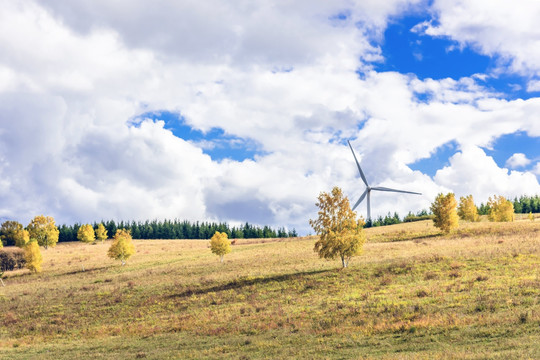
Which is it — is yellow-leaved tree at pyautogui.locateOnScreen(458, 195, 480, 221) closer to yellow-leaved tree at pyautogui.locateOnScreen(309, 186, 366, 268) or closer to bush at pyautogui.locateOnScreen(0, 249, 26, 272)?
yellow-leaved tree at pyautogui.locateOnScreen(309, 186, 366, 268)

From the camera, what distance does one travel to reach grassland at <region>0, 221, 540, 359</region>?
21.7m

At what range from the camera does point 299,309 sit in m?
34.5

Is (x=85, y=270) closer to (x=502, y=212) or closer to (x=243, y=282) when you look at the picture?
(x=243, y=282)

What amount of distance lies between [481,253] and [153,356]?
139ft

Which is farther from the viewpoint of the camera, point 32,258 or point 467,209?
point 467,209

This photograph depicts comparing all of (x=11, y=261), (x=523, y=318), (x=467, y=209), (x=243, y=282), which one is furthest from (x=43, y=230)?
(x=523, y=318)

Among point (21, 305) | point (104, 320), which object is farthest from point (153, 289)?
point (21, 305)

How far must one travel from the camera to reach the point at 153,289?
53.1 meters

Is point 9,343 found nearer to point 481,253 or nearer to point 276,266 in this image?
point 276,266

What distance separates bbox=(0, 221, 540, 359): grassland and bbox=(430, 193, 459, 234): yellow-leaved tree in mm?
19863

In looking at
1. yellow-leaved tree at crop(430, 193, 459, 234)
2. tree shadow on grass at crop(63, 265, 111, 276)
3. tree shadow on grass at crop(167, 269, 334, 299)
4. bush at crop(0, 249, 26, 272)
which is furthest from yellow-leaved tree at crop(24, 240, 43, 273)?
yellow-leaved tree at crop(430, 193, 459, 234)

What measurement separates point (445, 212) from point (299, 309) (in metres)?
61.5

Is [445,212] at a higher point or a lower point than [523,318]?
higher

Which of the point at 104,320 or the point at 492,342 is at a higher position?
the point at 492,342
